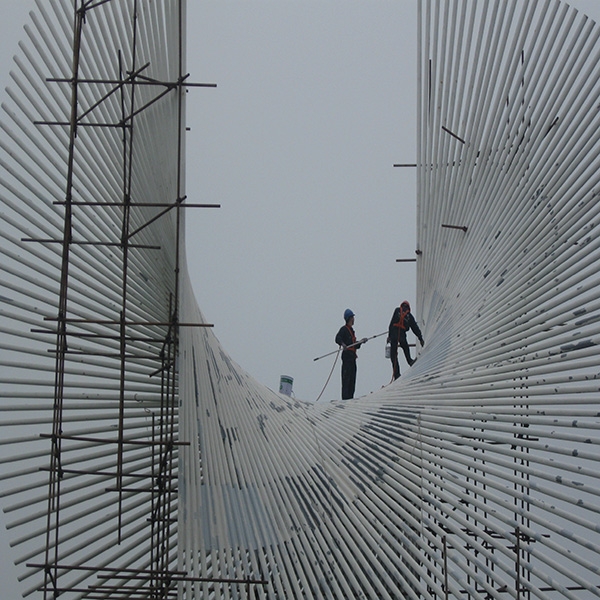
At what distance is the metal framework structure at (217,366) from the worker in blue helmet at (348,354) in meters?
2.87

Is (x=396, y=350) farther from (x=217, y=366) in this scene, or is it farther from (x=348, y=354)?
(x=217, y=366)

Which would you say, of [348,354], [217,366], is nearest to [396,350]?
[348,354]

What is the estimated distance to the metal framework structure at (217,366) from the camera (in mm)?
6754

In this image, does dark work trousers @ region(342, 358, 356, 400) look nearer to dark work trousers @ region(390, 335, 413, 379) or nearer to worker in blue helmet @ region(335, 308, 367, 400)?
worker in blue helmet @ region(335, 308, 367, 400)

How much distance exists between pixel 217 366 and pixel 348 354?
11.4 ft

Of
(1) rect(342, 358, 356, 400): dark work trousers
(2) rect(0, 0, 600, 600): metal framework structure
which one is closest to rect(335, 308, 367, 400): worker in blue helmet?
(1) rect(342, 358, 356, 400): dark work trousers

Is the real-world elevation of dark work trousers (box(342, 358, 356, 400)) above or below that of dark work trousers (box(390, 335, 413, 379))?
below

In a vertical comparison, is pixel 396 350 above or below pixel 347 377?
above

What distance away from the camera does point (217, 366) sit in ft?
25.3

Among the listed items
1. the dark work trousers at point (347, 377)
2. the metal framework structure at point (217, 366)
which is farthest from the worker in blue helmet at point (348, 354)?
the metal framework structure at point (217, 366)

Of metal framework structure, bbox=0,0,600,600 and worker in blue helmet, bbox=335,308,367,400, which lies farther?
worker in blue helmet, bbox=335,308,367,400

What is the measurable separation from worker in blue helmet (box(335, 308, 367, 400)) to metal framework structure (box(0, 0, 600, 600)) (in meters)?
2.87

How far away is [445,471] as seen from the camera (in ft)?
22.8

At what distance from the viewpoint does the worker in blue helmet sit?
11.0 meters
